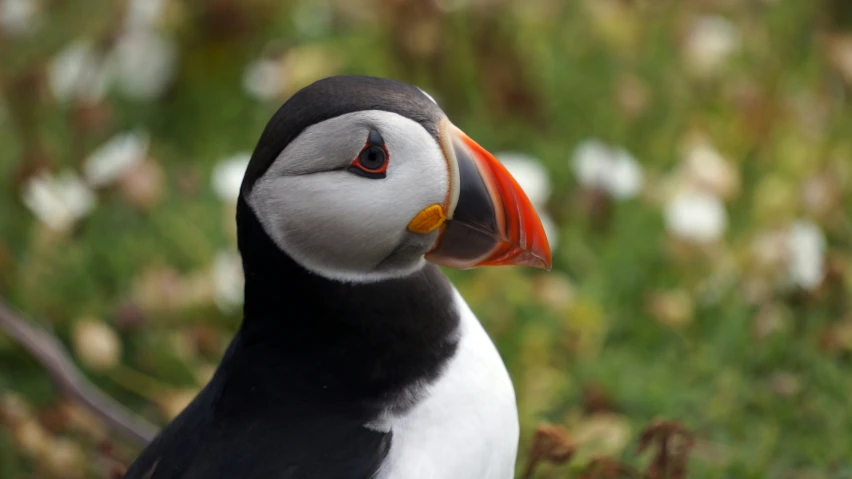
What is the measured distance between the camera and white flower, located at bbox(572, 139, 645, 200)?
2.96 metres

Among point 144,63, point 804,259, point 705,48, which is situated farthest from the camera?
point 144,63

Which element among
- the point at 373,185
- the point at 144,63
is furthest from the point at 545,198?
the point at 373,185

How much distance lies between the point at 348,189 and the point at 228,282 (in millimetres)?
1236

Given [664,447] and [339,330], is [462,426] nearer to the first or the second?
[339,330]

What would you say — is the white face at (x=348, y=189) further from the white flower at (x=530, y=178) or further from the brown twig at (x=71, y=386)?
the white flower at (x=530, y=178)

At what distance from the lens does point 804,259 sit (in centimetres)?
260

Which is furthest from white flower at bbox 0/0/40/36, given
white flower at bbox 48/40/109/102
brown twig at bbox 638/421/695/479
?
brown twig at bbox 638/421/695/479

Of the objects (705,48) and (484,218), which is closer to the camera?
(484,218)

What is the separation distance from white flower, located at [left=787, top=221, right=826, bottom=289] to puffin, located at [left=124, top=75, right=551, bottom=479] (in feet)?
3.98

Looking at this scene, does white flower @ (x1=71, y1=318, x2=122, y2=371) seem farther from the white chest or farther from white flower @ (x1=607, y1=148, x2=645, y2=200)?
white flower @ (x1=607, y1=148, x2=645, y2=200)

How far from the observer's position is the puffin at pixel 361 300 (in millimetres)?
1491

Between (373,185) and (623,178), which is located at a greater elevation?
(373,185)

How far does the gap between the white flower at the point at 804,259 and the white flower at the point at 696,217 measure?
0.61ft

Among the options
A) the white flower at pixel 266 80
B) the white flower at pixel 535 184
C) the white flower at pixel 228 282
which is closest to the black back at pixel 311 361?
the white flower at pixel 228 282
